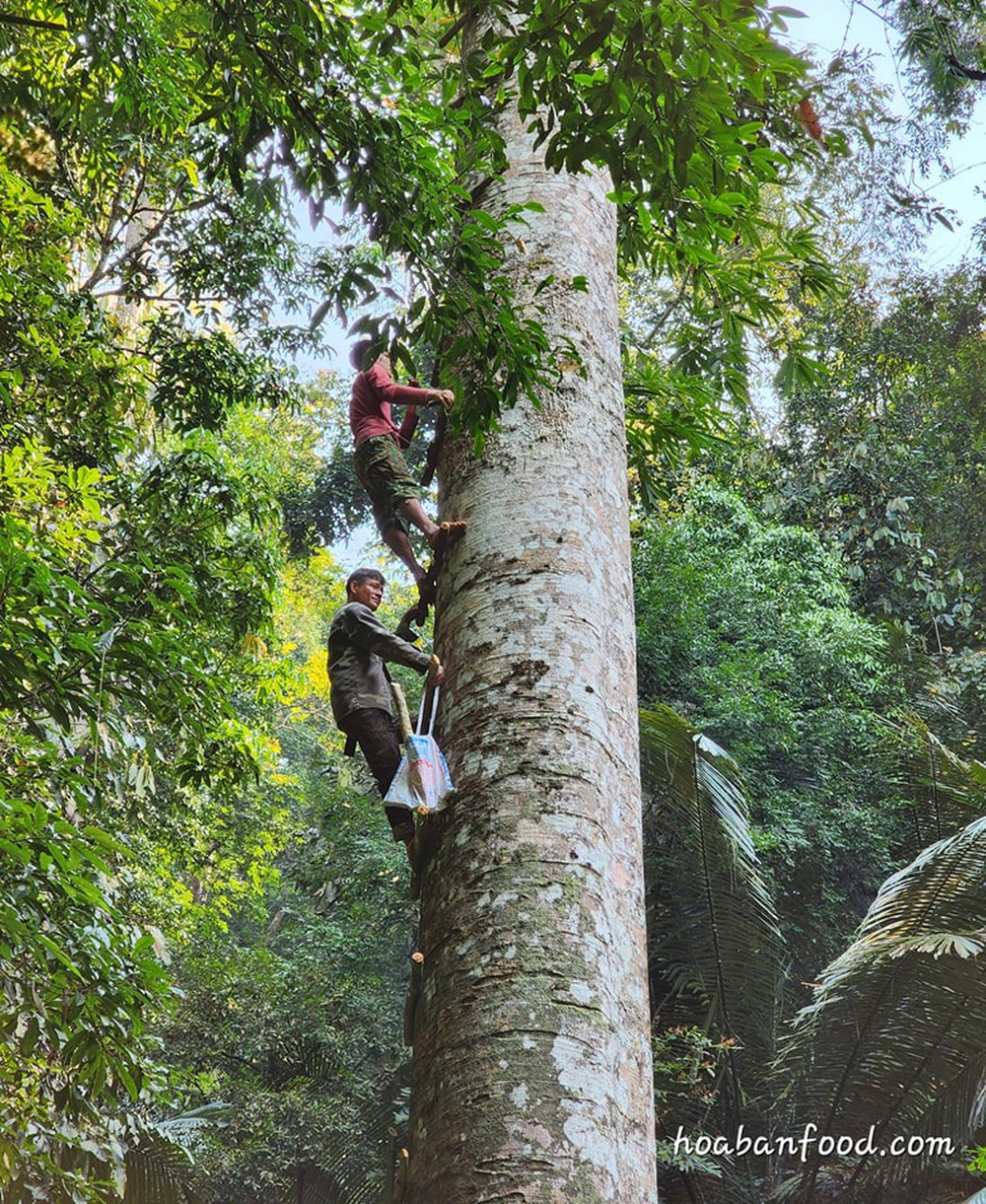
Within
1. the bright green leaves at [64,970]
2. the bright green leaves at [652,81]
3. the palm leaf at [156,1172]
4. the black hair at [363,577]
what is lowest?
the palm leaf at [156,1172]

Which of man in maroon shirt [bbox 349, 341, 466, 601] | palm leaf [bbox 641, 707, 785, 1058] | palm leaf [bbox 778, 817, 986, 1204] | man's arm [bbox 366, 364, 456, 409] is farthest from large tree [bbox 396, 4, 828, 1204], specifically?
palm leaf [bbox 641, 707, 785, 1058]

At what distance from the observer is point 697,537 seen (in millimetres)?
10398

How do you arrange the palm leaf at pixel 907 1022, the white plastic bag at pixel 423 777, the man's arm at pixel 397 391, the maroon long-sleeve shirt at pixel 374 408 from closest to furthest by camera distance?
the white plastic bag at pixel 423 777
the man's arm at pixel 397 391
the maroon long-sleeve shirt at pixel 374 408
the palm leaf at pixel 907 1022

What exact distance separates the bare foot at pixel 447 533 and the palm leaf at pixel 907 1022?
4.64m

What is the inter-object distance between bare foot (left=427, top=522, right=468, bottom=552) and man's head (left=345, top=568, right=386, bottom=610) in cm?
155

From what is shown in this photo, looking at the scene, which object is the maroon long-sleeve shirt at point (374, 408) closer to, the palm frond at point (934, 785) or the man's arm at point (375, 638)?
the man's arm at point (375, 638)

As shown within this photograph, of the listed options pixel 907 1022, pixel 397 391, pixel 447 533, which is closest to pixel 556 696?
pixel 447 533

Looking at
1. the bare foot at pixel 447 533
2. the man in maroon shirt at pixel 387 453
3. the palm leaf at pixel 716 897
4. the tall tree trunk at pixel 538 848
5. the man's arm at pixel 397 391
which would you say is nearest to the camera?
the tall tree trunk at pixel 538 848

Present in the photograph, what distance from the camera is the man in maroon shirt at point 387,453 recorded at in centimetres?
333

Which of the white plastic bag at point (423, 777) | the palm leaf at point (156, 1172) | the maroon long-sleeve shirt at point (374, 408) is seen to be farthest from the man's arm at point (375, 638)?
the palm leaf at point (156, 1172)

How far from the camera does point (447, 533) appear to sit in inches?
84.6

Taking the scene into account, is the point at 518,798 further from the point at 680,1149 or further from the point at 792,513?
the point at 792,513

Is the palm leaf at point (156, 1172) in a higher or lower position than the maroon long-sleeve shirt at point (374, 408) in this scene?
lower

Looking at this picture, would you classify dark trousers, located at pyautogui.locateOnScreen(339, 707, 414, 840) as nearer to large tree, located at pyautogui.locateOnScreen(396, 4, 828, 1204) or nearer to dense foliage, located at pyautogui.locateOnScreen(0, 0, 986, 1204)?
dense foliage, located at pyautogui.locateOnScreen(0, 0, 986, 1204)
